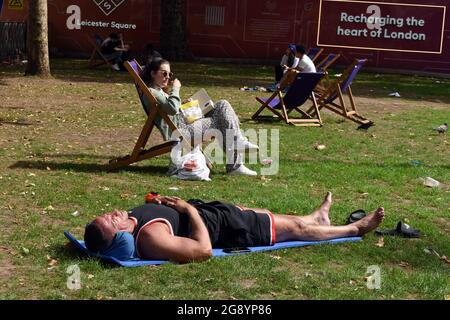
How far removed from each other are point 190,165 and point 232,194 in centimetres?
81

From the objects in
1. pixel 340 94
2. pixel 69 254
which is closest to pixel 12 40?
pixel 340 94

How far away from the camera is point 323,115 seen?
47.1 ft

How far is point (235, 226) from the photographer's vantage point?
18.9ft

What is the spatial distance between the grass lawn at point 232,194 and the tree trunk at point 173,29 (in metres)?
9.71

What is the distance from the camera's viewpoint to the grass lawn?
5098 mm

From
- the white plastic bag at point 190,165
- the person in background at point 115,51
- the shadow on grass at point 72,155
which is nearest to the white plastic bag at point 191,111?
the white plastic bag at point 190,165

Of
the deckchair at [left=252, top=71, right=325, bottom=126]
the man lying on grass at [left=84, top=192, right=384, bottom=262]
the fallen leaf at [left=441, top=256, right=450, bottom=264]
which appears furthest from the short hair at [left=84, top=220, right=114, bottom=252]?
the deckchair at [left=252, top=71, right=325, bottom=126]

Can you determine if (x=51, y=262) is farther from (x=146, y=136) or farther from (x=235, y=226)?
(x=146, y=136)

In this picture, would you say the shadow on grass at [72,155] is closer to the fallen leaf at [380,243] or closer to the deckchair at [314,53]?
the fallen leaf at [380,243]

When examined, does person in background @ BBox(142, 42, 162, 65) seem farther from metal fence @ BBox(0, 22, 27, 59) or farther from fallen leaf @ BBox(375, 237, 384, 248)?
metal fence @ BBox(0, 22, 27, 59)

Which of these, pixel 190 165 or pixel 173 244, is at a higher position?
pixel 173 244

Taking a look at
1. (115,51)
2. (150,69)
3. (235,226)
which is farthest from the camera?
(115,51)

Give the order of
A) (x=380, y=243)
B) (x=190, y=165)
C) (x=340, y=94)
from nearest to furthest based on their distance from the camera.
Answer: (x=380, y=243) → (x=190, y=165) → (x=340, y=94)

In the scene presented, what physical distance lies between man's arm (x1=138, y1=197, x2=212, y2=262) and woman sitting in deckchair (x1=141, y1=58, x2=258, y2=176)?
325 centimetres
